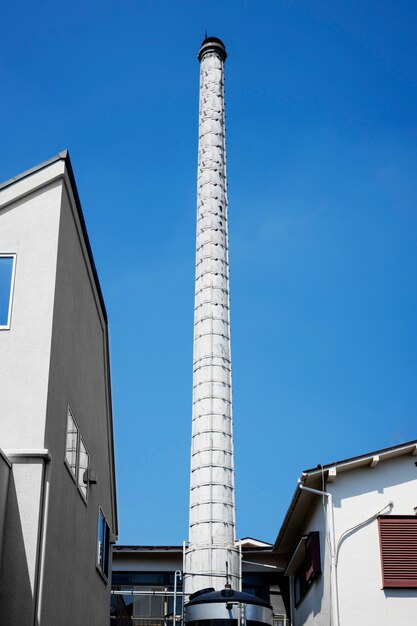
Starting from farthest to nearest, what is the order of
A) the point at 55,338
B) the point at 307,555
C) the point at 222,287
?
the point at 222,287
the point at 307,555
the point at 55,338

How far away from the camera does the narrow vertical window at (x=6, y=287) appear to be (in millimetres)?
13852

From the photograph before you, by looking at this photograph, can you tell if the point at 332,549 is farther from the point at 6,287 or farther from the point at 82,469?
the point at 6,287

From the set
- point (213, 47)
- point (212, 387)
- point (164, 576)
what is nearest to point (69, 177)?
point (212, 387)

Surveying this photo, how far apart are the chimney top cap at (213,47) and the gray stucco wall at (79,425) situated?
94.9 feet

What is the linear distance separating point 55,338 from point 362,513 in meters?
11.6

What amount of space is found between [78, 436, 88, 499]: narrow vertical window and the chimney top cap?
32.8 m

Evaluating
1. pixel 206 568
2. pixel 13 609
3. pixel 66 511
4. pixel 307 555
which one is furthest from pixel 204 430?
pixel 13 609

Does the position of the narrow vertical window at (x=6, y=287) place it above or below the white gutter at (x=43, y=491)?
above

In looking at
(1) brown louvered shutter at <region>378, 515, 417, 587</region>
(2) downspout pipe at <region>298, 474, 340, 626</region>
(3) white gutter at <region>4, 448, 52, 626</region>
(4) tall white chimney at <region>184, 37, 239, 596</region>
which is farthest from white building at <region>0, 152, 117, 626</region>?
(4) tall white chimney at <region>184, 37, 239, 596</region>

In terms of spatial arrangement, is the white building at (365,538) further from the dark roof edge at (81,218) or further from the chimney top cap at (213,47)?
the chimney top cap at (213,47)

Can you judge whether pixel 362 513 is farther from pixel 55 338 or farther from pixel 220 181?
pixel 220 181

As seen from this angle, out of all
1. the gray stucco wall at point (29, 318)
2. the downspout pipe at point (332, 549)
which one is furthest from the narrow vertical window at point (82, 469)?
the downspout pipe at point (332, 549)

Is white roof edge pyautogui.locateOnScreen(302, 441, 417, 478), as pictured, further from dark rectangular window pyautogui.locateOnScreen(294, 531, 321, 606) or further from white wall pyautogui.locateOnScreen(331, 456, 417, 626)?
dark rectangular window pyautogui.locateOnScreen(294, 531, 321, 606)

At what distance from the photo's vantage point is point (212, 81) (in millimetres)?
43531
